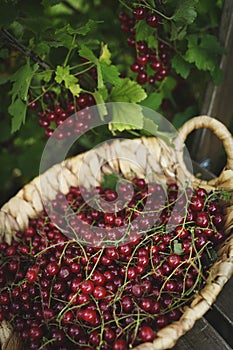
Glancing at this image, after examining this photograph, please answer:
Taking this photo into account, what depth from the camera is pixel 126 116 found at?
1127mm

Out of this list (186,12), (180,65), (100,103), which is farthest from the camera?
(180,65)

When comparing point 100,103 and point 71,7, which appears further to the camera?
point 71,7

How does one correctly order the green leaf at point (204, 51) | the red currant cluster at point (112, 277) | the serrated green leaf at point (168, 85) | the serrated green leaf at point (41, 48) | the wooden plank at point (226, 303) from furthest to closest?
the serrated green leaf at point (168, 85), the green leaf at point (204, 51), the serrated green leaf at point (41, 48), the wooden plank at point (226, 303), the red currant cluster at point (112, 277)

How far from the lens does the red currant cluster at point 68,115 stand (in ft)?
3.78

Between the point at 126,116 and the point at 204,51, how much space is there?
0.89ft

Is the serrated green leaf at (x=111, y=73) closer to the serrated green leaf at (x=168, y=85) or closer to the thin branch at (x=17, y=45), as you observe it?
the thin branch at (x=17, y=45)

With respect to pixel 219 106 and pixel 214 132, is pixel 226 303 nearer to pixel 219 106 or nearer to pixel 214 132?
pixel 214 132

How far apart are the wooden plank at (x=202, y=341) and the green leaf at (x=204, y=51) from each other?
63 centimetres

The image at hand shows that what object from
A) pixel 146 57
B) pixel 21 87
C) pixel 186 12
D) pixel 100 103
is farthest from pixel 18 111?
pixel 186 12

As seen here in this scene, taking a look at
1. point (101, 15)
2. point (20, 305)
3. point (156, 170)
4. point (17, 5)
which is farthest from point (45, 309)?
point (101, 15)

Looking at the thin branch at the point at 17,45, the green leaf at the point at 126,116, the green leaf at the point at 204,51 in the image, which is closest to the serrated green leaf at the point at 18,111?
the thin branch at the point at 17,45

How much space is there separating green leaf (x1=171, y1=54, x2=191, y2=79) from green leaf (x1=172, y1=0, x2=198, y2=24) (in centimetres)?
19

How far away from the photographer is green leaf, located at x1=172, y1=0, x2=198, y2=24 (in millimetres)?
1004

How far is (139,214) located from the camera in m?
0.98
